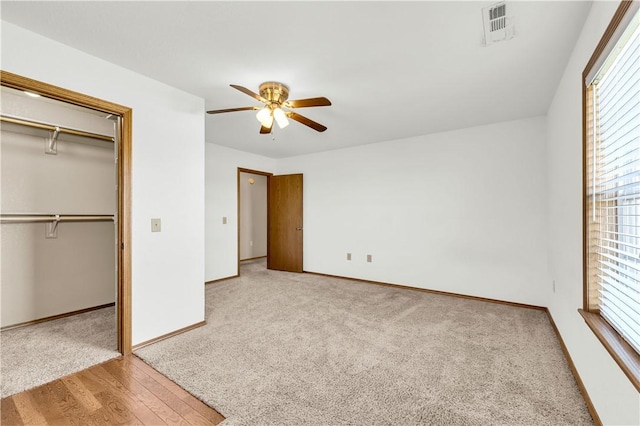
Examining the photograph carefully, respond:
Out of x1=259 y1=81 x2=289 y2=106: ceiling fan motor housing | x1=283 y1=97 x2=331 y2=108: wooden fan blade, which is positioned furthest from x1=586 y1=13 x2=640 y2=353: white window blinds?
x1=259 y1=81 x2=289 y2=106: ceiling fan motor housing

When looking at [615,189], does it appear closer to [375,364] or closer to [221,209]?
[375,364]

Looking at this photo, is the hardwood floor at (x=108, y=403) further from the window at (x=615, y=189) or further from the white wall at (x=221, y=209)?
the white wall at (x=221, y=209)

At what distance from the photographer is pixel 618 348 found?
1248 mm

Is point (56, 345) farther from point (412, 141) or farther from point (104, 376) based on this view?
point (412, 141)

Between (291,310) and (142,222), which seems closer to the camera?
(142,222)

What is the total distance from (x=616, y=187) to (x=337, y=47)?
1.81 meters

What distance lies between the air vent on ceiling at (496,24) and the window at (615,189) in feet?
1.66

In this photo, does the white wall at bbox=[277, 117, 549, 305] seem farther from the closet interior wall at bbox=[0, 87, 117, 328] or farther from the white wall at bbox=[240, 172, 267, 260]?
the closet interior wall at bbox=[0, 87, 117, 328]

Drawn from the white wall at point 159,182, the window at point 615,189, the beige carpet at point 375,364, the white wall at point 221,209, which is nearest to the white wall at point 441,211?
the beige carpet at point 375,364

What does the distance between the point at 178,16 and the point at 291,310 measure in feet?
9.44

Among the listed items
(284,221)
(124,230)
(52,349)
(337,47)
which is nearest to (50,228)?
(52,349)

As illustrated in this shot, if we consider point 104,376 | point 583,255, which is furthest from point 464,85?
point 104,376

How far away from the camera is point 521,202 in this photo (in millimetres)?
3439

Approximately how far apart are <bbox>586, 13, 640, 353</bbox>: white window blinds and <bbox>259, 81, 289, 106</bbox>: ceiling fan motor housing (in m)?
2.12
